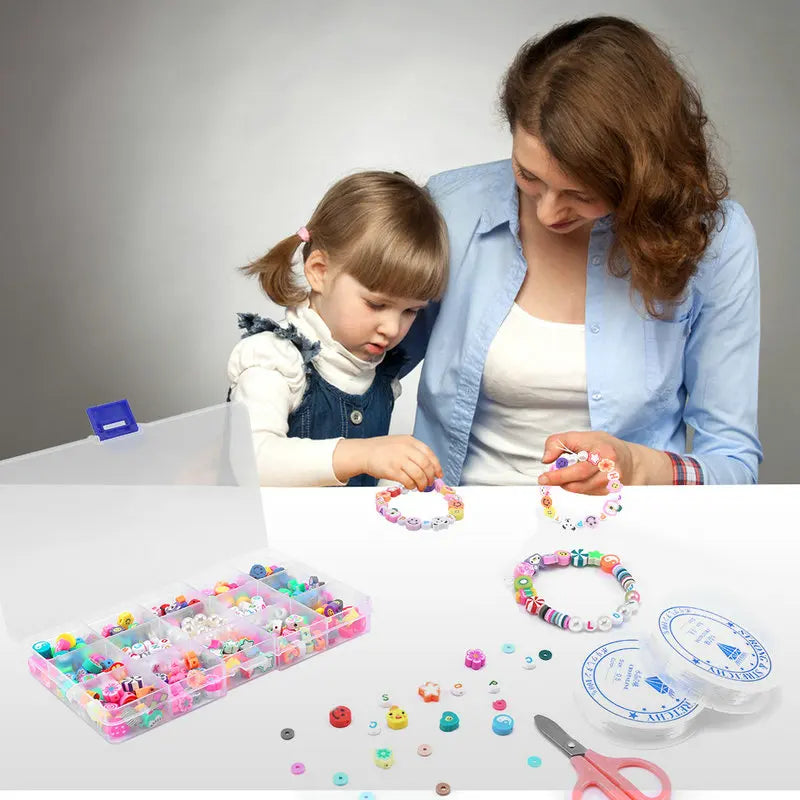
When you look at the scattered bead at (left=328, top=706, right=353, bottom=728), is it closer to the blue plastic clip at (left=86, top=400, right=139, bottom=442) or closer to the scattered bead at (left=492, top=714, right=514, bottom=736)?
the scattered bead at (left=492, top=714, right=514, bottom=736)

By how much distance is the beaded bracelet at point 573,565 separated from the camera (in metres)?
0.90

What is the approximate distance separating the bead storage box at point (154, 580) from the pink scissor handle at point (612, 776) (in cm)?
25

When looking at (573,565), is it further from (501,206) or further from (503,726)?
(501,206)

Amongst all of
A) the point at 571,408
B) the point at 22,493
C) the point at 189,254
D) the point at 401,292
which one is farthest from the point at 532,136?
the point at 189,254

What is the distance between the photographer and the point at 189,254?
2709 millimetres

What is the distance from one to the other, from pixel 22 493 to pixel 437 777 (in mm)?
447

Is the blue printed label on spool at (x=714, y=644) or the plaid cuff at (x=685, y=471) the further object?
the plaid cuff at (x=685, y=471)

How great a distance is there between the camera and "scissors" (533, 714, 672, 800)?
2.21ft

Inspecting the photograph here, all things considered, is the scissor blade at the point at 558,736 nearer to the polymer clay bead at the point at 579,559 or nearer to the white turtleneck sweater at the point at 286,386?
the polymer clay bead at the point at 579,559

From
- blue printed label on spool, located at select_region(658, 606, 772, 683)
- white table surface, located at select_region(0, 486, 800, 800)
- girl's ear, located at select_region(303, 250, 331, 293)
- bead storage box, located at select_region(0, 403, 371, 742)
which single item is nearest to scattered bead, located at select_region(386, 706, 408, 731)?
white table surface, located at select_region(0, 486, 800, 800)

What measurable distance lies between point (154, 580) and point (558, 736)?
429 mm

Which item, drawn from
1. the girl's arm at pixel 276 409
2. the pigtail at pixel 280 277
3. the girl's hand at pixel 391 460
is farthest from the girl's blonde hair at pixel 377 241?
the girl's hand at pixel 391 460

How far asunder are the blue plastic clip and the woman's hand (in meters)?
Result: 0.48

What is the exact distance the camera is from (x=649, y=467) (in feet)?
4.33
